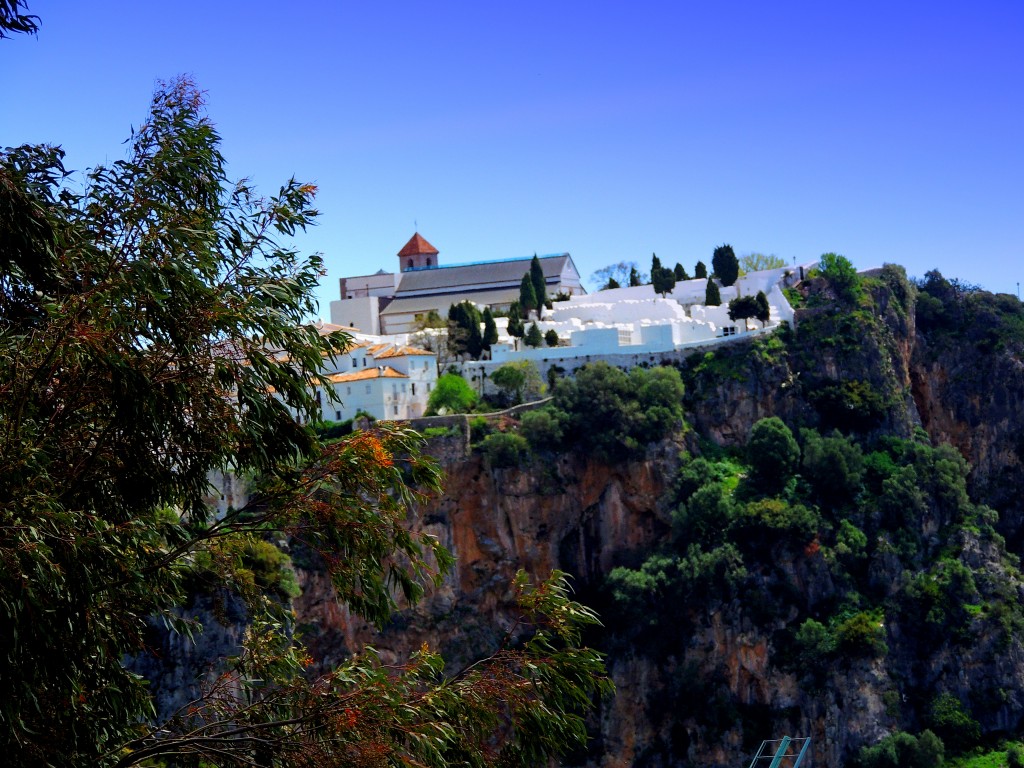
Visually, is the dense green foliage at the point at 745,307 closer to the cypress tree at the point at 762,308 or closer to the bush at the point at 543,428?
the cypress tree at the point at 762,308

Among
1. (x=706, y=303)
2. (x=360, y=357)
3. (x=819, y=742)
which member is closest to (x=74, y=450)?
(x=819, y=742)

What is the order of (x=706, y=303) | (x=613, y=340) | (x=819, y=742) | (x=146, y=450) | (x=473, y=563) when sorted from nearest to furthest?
(x=146, y=450), (x=819, y=742), (x=473, y=563), (x=613, y=340), (x=706, y=303)

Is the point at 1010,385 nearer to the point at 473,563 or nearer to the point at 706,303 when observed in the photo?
the point at 706,303

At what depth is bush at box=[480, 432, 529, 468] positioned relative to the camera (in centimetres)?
5509

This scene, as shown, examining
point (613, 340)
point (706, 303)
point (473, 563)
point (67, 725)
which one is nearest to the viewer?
point (67, 725)

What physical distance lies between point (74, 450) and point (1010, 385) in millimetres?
56027

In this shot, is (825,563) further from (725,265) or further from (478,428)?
(725,265)

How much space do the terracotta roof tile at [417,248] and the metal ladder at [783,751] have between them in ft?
126

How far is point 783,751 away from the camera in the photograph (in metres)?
49.3

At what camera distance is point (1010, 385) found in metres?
62.7

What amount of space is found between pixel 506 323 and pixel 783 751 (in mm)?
22597

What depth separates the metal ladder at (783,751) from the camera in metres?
49.2

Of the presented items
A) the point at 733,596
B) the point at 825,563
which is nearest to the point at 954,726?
the point at 825,563

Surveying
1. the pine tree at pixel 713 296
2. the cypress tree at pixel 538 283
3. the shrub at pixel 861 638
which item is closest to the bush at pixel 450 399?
the cypress tree at pixel 538 283
